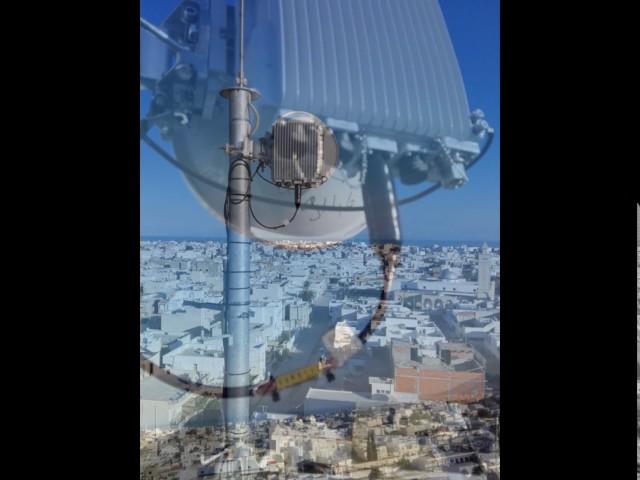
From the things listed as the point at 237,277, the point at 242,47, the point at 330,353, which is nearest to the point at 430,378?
the point at 330,353

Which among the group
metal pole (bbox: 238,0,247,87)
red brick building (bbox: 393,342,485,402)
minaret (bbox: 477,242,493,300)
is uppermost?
metal pole (bbox: 238,0,247,87)

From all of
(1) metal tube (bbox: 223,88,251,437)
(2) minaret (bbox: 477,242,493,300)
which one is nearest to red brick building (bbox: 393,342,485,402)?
(2) minaret (bbox: 477,242,493,300)

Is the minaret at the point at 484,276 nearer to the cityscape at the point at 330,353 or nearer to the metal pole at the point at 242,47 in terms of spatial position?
the cityscape at the point at 330,353

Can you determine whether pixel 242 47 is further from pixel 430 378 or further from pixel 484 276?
Answer: pixel 430 378

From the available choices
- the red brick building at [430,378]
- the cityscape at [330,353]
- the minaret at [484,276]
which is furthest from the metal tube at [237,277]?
the minaret at [484,276]

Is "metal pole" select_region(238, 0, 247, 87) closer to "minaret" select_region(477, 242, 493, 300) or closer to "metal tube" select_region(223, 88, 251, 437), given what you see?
"metal tube" select_region(223, 88, 251, 437)
